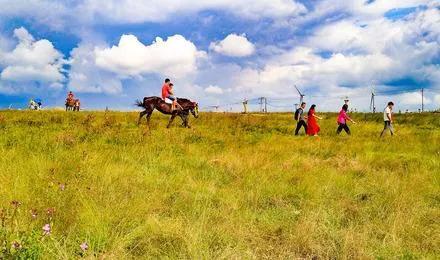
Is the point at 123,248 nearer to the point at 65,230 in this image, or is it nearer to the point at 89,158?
the point at 65,230

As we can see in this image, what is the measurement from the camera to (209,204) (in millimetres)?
7562

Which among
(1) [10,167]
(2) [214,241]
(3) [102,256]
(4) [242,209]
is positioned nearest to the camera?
(3) [102,256]

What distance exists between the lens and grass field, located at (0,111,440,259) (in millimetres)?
5754

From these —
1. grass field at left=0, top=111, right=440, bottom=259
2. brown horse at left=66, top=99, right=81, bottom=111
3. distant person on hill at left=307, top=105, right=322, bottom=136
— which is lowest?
grass field at left=0, top=111, right=440, bottom=259

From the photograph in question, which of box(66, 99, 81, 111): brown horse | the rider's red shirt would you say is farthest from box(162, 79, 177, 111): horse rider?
box(66, 99, 81, 111): brown horse

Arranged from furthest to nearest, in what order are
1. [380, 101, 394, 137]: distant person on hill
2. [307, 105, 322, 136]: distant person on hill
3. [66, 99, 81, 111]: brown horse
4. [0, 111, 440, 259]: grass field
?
[66, 99, 81, 111]: brown horse, [307, 105, 322, 136]: distant person on hill, [380, 101, 394, 137]: distant person on hill, [0, 111, 440, 259]: grass field

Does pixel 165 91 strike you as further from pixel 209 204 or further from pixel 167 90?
pixel 209 204

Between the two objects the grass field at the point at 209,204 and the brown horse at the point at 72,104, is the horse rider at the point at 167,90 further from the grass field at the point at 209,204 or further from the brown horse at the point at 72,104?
the brown horse at the point at 72,104

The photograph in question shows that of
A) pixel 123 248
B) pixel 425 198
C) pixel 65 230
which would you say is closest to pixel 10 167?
pixel 65 230

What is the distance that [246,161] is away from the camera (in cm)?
1245

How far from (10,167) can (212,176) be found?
14.0 ft

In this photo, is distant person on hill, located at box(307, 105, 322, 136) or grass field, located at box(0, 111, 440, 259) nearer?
grass field, located at box(0, 111, 440, 259)

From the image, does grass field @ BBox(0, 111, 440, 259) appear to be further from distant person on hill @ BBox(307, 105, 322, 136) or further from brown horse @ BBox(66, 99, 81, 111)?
brown horse @ BBox(66, 99, 81, 111)

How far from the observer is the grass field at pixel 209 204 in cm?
575
